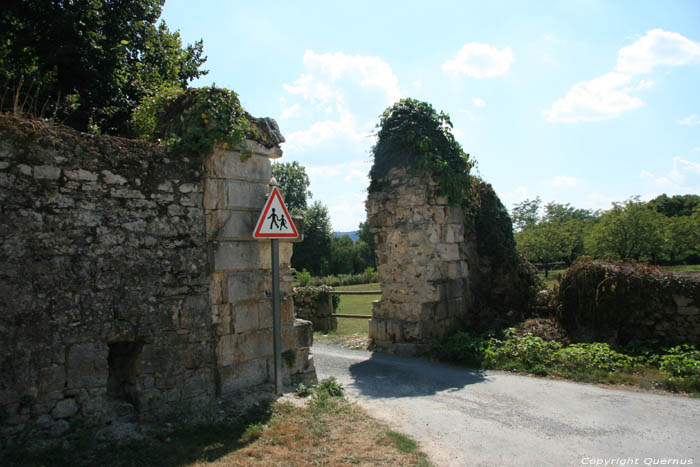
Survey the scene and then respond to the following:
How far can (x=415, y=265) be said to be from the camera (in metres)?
8.88

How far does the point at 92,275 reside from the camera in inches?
157

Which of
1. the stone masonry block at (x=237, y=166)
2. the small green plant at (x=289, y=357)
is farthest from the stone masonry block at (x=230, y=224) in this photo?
the small green plant at (x=289, y=357)

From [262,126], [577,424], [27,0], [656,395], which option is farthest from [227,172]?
[27,0]

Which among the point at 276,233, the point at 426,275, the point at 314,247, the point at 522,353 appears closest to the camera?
the point at 276,233

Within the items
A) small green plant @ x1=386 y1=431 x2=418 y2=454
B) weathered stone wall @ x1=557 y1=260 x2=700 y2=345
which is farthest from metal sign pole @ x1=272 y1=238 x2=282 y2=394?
weathered stone wall @ x1=557 y1=260 x2=700 y2=345

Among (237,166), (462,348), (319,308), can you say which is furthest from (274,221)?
(319,308)

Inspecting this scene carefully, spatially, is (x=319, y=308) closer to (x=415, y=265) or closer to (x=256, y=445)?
(x=415, y=265)

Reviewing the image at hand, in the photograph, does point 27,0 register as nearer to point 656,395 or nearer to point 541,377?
point 541,377

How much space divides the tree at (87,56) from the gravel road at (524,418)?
6840 millimetres

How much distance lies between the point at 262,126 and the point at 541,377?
211 inches

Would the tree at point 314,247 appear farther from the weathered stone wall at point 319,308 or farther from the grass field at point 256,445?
the grass field at point 256,445

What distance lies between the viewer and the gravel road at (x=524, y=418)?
13.1 ft

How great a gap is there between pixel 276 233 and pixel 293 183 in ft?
148

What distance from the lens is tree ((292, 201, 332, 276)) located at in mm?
39656
